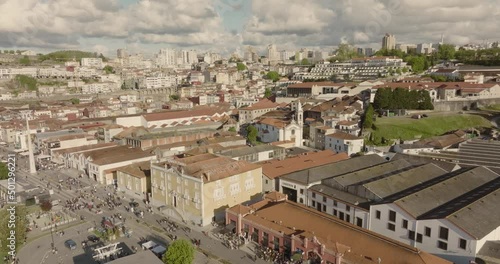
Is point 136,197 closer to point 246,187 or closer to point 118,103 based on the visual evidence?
point 246,187

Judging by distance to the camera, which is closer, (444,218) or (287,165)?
(444,218)

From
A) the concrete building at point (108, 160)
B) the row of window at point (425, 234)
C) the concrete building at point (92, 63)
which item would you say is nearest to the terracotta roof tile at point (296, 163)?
the row of window at point (425, 234)

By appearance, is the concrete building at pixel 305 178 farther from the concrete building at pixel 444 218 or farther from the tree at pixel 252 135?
the tree at pixel 252 135

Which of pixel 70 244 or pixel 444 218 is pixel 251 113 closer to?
pixel 70 244

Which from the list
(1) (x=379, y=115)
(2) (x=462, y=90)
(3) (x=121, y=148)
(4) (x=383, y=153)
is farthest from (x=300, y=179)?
(2) (x=462, y=90)

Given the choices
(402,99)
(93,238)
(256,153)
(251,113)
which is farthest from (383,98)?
(93,238)

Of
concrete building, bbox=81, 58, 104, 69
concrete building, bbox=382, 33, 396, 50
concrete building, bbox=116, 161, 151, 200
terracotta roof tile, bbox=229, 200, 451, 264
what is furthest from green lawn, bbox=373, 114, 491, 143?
concrete building, bbox=81, 58, 104, 69

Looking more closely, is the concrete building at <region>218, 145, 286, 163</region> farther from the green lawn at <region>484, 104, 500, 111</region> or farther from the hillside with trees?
the green lawn at <region>484, 104, 500, 111</region>
